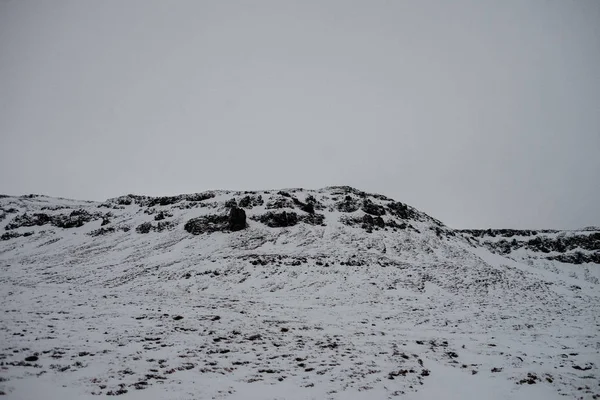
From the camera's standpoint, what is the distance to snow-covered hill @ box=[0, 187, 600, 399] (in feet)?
30.1

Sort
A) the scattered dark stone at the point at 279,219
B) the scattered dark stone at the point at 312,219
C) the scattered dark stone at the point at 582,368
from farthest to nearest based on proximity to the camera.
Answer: the scattered dark stone at the point at 312,219
the scattered dark stone at the point at 279,219
the scattered dark stone at the point at 582,368

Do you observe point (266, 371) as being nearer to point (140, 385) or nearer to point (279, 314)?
point (140, 385)

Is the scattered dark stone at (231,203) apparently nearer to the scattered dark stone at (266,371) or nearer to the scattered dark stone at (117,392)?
the scattered dark stone at (266,371)

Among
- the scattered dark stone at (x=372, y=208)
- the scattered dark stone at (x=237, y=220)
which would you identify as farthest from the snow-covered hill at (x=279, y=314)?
the scattered dark stone at (x=372, y=208)

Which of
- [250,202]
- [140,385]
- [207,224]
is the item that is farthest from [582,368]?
[250,202]

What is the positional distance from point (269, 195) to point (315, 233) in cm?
1511

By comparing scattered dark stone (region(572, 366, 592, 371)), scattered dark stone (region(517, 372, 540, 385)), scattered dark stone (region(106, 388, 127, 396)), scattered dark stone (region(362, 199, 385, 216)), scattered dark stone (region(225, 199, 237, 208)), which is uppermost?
scattered dark stone (region(225, 199, 237, 208))

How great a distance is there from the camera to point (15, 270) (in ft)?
110

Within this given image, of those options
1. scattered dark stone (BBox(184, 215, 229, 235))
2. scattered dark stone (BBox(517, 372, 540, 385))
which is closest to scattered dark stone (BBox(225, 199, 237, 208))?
scattered dark stone (BBox(184, 215, 229, 235))

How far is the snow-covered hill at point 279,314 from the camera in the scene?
361 inches

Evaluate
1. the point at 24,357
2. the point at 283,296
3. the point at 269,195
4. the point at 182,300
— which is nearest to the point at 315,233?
the point at 269,195

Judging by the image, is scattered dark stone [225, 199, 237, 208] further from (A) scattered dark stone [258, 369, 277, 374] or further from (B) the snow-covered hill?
(A) scattered dark stone [258, 369, 277, 374]

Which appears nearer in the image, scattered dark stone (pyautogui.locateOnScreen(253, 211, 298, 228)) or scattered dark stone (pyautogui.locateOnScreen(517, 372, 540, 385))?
scattered dark stone (pyautogui.locateOnScreen(517, 372, 540, 385))

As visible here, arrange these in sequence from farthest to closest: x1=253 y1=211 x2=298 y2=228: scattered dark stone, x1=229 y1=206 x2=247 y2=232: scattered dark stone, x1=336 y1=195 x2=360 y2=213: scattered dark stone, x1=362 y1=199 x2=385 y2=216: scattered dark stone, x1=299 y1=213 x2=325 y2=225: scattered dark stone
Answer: x1=336 y1=195 x2=360 y2=213: scattered dark stone → x1=362 y1=199 x2=385 y2=216: scattered dark stone → x1=299 y1=213 x2=325 y2=225: scattered dark stone → x1=253 y1=211 x2=298 y2=228: scattered dark stone → x1=229 y1=206 x2=247 y2=232: scattered dark stone
